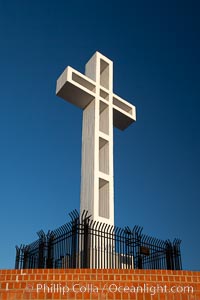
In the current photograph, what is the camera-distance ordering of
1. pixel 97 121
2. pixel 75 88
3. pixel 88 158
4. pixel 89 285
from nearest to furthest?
pixel 89 285 < pixel 88 158 < pixel 97 121 < pixel 75 88

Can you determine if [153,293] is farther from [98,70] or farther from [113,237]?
[98,70]

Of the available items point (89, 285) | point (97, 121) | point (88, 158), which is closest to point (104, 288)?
point (89, 285)

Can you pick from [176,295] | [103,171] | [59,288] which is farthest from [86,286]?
[103,171]

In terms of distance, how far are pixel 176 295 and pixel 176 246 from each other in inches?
120

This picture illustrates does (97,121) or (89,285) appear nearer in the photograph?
(89,285)

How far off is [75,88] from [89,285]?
7.93m

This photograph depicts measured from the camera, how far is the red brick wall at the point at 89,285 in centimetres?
729

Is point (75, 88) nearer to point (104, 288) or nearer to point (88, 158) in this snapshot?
point (88, 158)

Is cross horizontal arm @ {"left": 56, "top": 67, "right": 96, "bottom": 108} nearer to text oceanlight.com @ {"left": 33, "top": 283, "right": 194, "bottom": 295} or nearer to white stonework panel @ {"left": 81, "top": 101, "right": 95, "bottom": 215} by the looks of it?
white stonework panel @ {"left": 81, "top": 101, "right": 95, "bottom": 215}

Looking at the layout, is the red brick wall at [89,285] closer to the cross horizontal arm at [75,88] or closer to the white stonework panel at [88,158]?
the white stonework panel at [88,158]

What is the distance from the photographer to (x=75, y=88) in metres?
13.7

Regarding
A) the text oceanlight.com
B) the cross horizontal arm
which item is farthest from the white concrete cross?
the text oceanlight.com

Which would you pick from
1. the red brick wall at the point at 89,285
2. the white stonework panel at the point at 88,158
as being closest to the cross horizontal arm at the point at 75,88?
the white stonework panel at the point at 88,158

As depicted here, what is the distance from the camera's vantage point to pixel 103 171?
43.4ft
